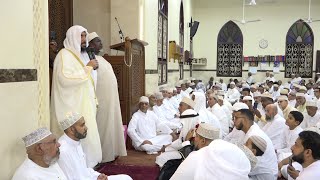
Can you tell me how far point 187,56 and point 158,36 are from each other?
503cm

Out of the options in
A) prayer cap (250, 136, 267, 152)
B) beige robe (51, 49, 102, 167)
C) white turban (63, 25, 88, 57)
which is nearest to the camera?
prayer cap (250, 136, 267, 152)

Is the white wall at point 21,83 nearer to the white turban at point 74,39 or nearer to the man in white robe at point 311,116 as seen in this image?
the white turban at point 74,39

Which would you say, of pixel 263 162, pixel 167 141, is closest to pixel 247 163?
pixel 263 162

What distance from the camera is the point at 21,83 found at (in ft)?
8.96

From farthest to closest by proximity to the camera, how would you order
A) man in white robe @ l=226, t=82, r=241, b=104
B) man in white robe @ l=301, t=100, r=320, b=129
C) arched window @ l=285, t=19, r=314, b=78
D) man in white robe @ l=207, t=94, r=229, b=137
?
arched window @ l=285, t=19, r=314, b=78
man in white robe @ l=226, t=82, r=241, b=104
man in white robe @ l=207, t=94, r=229, b=137
man in white robe @ l=301, t=100, r=320, b=129

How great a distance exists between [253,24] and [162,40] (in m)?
7.33

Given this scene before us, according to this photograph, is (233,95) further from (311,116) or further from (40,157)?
(40,157)

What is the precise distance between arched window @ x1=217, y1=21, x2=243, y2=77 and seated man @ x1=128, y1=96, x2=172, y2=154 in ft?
31.7

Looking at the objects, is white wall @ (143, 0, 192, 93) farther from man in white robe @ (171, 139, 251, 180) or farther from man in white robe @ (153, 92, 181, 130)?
man in white robe @ (171, 139, 251, 180)

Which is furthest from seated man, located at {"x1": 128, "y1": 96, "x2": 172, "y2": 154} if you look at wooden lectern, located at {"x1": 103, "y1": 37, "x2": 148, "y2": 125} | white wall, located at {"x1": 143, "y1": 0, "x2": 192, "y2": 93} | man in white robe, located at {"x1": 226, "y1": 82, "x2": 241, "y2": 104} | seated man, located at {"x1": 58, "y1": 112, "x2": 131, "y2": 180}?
man in white robe, located at {"x1": 226, "y1": 82, "x2": 241, "y2": 104}

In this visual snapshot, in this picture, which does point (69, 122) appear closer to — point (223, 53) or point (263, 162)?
point (263, 162)

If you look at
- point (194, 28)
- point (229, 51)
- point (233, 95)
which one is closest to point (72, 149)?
point (233, 95)

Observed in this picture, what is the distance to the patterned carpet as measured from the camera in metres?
4.14

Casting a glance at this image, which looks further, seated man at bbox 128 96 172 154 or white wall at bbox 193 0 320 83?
white wall at bbox 193 0 320 83
